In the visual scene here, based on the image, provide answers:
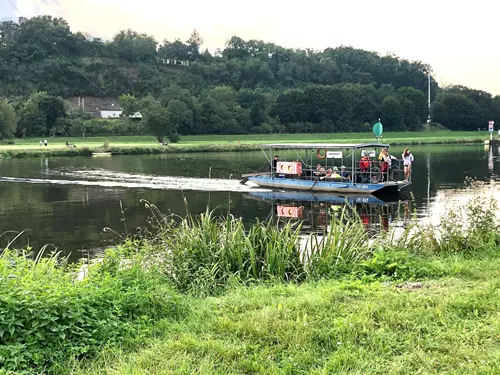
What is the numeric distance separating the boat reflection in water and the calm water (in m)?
Result: 0.05

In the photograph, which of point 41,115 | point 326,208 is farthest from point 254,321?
point 41,115

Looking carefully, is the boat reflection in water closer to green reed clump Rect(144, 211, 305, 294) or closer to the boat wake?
the boat wake

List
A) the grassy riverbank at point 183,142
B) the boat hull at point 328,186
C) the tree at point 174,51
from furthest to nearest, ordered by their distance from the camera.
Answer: the tree at point 174,51 → the grassy riverbank at point 183,142 → the boat hull at point 328,186

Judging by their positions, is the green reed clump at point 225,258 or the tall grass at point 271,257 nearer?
the tall grass at point 271,257

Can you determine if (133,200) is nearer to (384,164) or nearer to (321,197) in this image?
(321,197)

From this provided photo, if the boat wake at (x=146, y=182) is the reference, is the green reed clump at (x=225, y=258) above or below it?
above

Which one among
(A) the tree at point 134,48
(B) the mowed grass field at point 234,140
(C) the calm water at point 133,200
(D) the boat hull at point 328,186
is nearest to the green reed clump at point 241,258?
(C) the calm water at point 133,200

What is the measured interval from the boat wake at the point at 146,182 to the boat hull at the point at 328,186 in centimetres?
73

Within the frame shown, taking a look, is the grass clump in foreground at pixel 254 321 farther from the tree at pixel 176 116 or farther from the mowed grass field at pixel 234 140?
the tree at pixel 176 116

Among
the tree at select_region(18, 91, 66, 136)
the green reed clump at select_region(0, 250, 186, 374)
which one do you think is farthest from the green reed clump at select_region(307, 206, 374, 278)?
the tree at select_region(18, 91, 66, 136)

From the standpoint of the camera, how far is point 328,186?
2677 cm

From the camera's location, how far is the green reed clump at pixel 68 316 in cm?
477

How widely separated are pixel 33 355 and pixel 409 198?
22.7m

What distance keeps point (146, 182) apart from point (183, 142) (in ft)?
164
